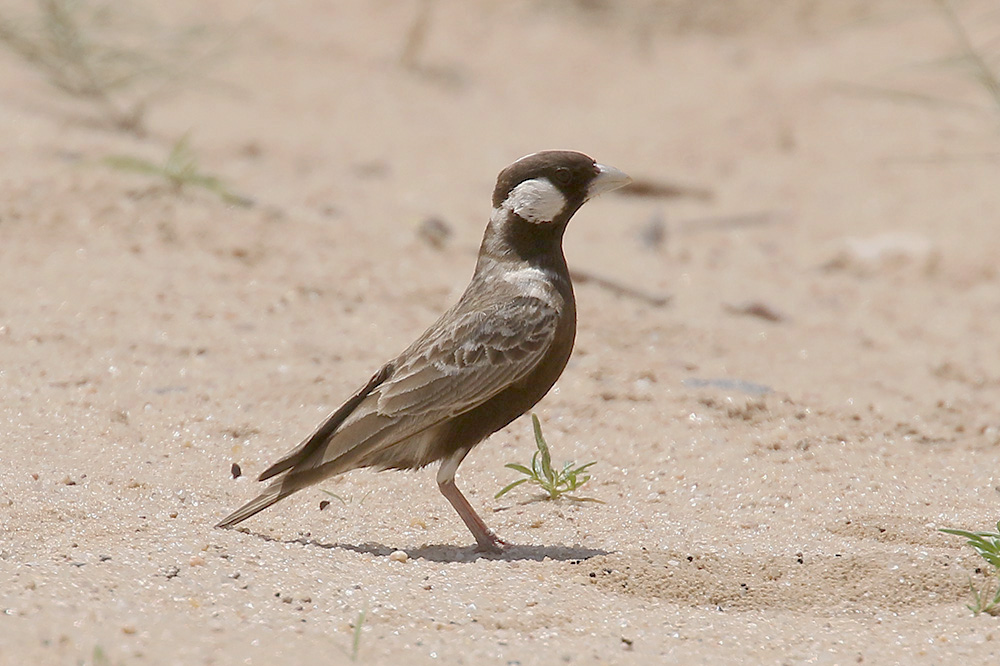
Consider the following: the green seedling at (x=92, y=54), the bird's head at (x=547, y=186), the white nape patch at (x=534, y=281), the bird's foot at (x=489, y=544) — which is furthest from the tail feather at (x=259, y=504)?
the green seedling at (x=92, y=54)

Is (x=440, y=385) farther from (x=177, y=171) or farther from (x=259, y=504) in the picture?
(x=177, y=171)

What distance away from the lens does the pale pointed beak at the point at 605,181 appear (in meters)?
4.70

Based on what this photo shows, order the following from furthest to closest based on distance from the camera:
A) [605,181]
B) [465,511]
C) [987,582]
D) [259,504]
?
[605,181] → [465,511] → [259,504] → [987,582]

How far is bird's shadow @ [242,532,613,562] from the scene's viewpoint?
4023mm

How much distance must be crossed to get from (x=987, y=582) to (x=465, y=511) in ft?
5.28

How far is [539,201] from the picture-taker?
4637 millimetres

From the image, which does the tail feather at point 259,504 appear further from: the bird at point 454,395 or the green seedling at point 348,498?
the green seedling at point 348,498

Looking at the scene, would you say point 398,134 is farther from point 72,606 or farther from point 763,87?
point 72,606

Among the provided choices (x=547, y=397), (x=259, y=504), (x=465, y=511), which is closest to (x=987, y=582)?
(x=465, y=511)

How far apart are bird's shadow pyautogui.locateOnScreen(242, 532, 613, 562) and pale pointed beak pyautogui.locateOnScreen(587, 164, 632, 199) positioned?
132cm

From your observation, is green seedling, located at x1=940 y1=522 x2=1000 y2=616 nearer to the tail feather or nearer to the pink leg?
the pink leg

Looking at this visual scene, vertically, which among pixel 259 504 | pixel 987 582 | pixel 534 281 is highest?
pixel 534 281

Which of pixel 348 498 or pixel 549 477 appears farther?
pixel 348 498

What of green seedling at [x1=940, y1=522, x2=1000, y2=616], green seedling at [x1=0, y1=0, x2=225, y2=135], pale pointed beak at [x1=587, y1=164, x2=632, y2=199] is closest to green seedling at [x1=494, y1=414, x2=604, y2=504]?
pale pointed beak at [x1=587, y1=164, x2=632, y2=199]
